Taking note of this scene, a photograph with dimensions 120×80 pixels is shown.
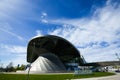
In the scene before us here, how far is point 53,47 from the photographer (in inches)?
3098

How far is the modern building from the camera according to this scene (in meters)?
69.1

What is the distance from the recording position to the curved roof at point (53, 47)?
73.3 metres

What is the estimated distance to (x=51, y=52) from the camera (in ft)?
264

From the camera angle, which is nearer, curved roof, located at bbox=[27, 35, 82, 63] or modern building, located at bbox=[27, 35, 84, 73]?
modern building, located at bbox=[27, 35, 84, 73]

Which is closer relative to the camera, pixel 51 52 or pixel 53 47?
pixel 53 47

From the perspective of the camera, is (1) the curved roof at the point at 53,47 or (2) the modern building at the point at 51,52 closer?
(2) the modern building at the point at 51,52

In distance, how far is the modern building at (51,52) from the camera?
69.1 metres

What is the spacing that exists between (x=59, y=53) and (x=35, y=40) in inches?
701

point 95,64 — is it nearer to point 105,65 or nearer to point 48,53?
point 105,65

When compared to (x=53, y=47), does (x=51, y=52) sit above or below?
below

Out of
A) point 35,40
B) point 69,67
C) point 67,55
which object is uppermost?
point 35,40

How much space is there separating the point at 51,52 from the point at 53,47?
3.37m

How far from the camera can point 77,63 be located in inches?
3834

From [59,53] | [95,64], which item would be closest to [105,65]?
[95,64]
